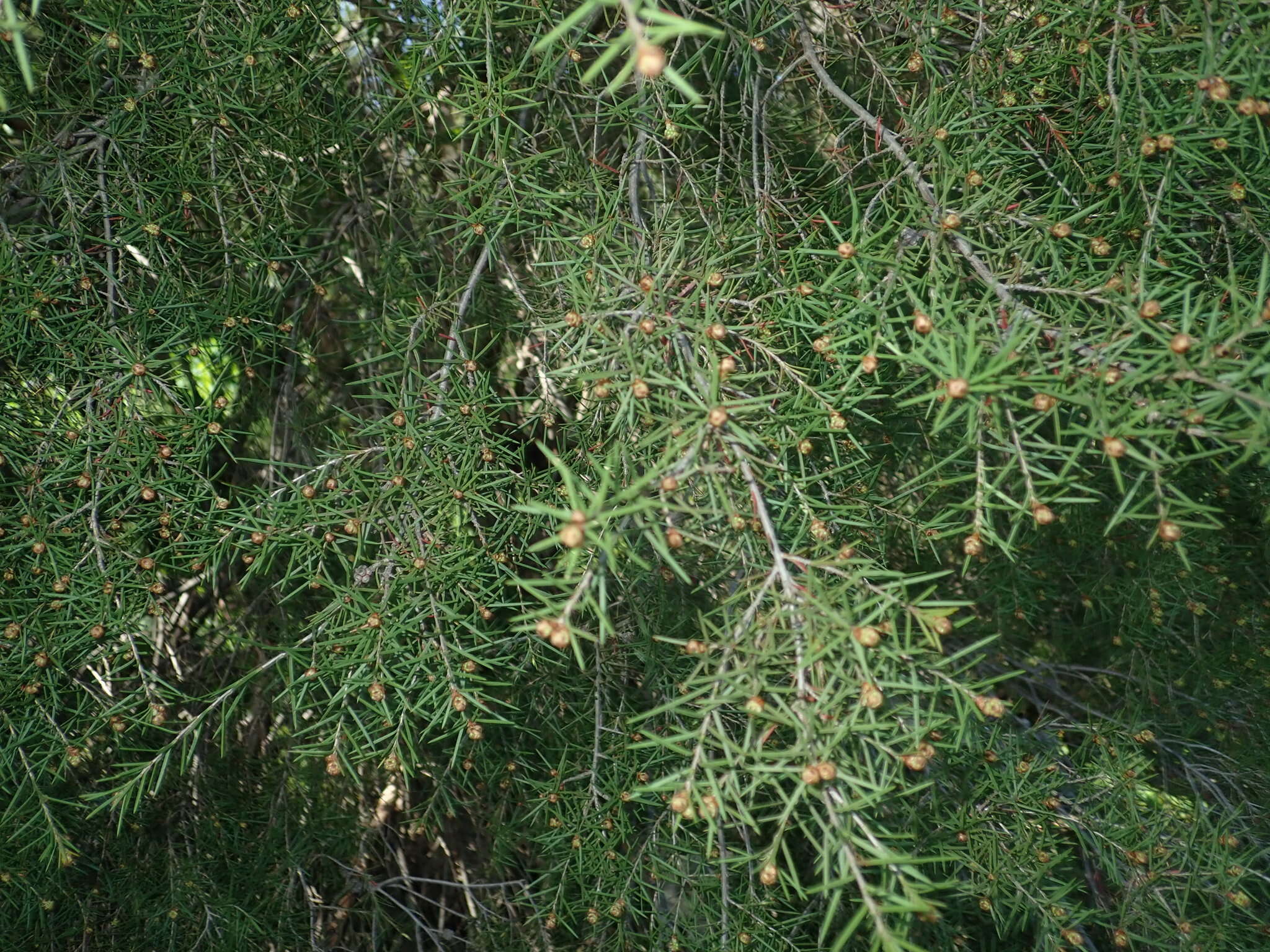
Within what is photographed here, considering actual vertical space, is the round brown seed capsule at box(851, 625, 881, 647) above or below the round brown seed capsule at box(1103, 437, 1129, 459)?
below

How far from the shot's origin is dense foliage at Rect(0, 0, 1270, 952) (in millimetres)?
787

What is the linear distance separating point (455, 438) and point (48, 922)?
1.10 meters

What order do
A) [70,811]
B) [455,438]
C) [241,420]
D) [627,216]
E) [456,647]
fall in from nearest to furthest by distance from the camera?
[456,647] → [455,438] → [627,216] → [70,811] → [241,420]

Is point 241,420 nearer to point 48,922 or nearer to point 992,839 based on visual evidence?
point 48,922

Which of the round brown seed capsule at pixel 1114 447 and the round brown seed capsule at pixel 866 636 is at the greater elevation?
the round brown seed capsule at pixel 1114 447

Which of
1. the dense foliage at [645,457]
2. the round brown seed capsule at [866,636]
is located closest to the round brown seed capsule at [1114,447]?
the dense foliage at [645,457]

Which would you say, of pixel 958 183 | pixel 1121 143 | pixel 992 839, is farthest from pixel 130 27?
pixel 992 839

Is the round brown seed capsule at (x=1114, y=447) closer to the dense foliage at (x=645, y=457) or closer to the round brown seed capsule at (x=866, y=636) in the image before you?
the dense foliage at (x=645, y=457)

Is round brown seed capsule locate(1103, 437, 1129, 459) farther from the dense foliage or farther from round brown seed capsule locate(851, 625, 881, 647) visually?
round brown seed capsule locate(851, 625, 881, 647)

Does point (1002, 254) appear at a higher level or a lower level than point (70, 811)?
higher

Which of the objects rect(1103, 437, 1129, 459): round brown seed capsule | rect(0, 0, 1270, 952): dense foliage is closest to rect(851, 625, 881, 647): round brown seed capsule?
rect(0, 0, 1270, 952): dense foliage

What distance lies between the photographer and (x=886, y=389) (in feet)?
4.42

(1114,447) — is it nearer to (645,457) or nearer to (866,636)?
Result: (866,636)

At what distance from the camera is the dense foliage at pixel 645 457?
0.79m
